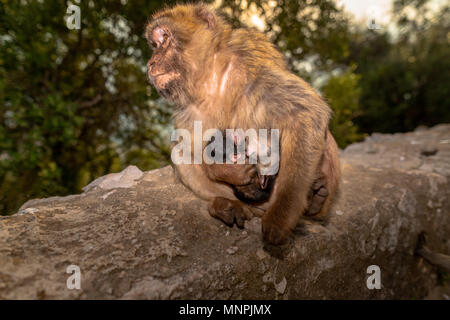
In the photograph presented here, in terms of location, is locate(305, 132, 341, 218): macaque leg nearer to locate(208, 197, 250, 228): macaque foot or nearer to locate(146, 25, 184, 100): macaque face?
locate(208, 197, 250, 228): macaque foot

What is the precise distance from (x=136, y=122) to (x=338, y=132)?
366 cm

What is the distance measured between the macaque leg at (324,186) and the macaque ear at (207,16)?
47.5 inches

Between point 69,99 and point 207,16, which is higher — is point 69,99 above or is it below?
below

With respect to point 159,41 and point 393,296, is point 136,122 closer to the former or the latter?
point 159,41

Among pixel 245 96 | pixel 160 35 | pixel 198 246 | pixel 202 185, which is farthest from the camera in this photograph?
pixel 202 185

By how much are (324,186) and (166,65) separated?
1384mm

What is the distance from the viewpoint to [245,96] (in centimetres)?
192

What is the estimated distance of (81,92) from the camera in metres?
4.70

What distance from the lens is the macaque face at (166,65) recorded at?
78.0 inches

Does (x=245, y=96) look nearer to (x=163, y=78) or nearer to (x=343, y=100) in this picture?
(x=163, y=78)

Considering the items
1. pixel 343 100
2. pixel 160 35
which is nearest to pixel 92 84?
pixel 160 35

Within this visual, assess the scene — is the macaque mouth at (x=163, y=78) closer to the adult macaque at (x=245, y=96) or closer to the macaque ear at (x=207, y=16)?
the adult macaque at (x=245, y=96)

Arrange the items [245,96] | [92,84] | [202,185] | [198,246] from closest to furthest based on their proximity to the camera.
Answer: [198,246] → [245,96] → [202,185] → [92,84]
